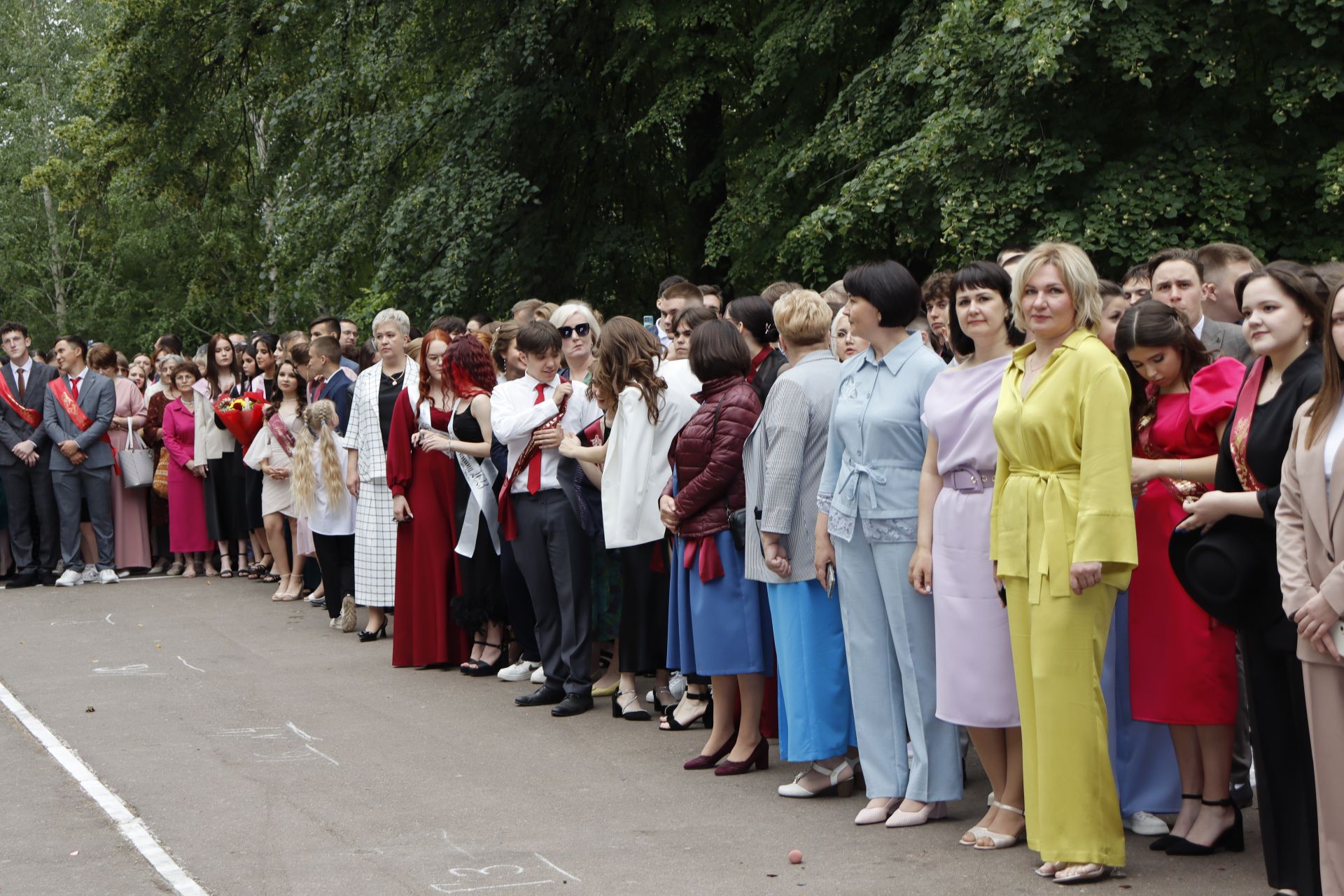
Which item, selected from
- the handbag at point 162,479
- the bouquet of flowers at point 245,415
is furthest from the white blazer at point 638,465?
the handbag at point 162,479

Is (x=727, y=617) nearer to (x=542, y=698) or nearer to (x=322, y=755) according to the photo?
(x=542, y=698)

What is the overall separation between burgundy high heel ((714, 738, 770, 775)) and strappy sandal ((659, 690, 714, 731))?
2.83ft

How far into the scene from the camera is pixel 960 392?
571 centimetres

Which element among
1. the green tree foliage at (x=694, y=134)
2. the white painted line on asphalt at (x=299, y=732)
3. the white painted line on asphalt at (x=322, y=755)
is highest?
the green tree foliage at (x=694, y=134)

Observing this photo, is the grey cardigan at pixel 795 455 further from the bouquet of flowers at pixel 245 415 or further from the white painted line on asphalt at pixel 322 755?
the bouquet of flowers at pixel 245 415

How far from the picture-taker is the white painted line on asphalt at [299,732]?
26.0 ft

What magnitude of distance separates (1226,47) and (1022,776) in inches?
361

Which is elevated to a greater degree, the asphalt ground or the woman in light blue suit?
the woman in light blue suit

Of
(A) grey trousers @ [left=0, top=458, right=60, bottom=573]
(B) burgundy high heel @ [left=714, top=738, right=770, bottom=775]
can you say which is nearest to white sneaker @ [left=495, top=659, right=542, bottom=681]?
(B) burgundy high heel @ [left=714, top=738, right=770, bottom=775]

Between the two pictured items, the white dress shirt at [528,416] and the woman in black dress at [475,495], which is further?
the woman in black dress at [475,495]

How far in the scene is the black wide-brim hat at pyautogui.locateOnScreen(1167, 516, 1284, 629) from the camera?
16.0ft

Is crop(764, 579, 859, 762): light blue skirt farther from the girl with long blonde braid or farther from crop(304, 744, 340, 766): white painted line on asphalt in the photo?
the girl with long blonde braid

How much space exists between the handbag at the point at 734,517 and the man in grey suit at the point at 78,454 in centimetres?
946

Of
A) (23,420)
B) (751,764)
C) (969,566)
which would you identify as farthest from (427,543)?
(23,420)
